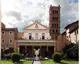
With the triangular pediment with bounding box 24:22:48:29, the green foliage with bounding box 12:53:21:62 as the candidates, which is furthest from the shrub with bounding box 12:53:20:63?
the triangular pediment with bounding box 24:22:48:29

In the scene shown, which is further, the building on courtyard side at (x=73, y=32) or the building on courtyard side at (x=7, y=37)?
the building on courtyard side at (x=7, y=37)

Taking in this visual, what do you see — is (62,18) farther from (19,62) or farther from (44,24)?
(19,62)

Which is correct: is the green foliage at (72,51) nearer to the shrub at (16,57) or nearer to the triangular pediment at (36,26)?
the triangular pediment at (36,26)

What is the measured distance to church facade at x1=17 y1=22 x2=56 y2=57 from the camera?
529 centimetres

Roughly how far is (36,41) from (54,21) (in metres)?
0.41

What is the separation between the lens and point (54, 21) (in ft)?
16.9

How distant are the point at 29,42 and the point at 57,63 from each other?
478 millimetres

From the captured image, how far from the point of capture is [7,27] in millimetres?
5293

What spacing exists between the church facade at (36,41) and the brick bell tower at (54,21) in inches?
2.7

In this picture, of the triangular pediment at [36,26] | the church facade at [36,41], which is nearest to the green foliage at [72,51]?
the church facade at [36,41]

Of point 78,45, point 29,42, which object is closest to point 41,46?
point 29,42

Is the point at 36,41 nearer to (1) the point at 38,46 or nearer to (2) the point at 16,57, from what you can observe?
(1) the point at 38,46

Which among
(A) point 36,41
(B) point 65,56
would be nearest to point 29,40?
(A) point 36,41

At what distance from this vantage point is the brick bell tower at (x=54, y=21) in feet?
17.0
